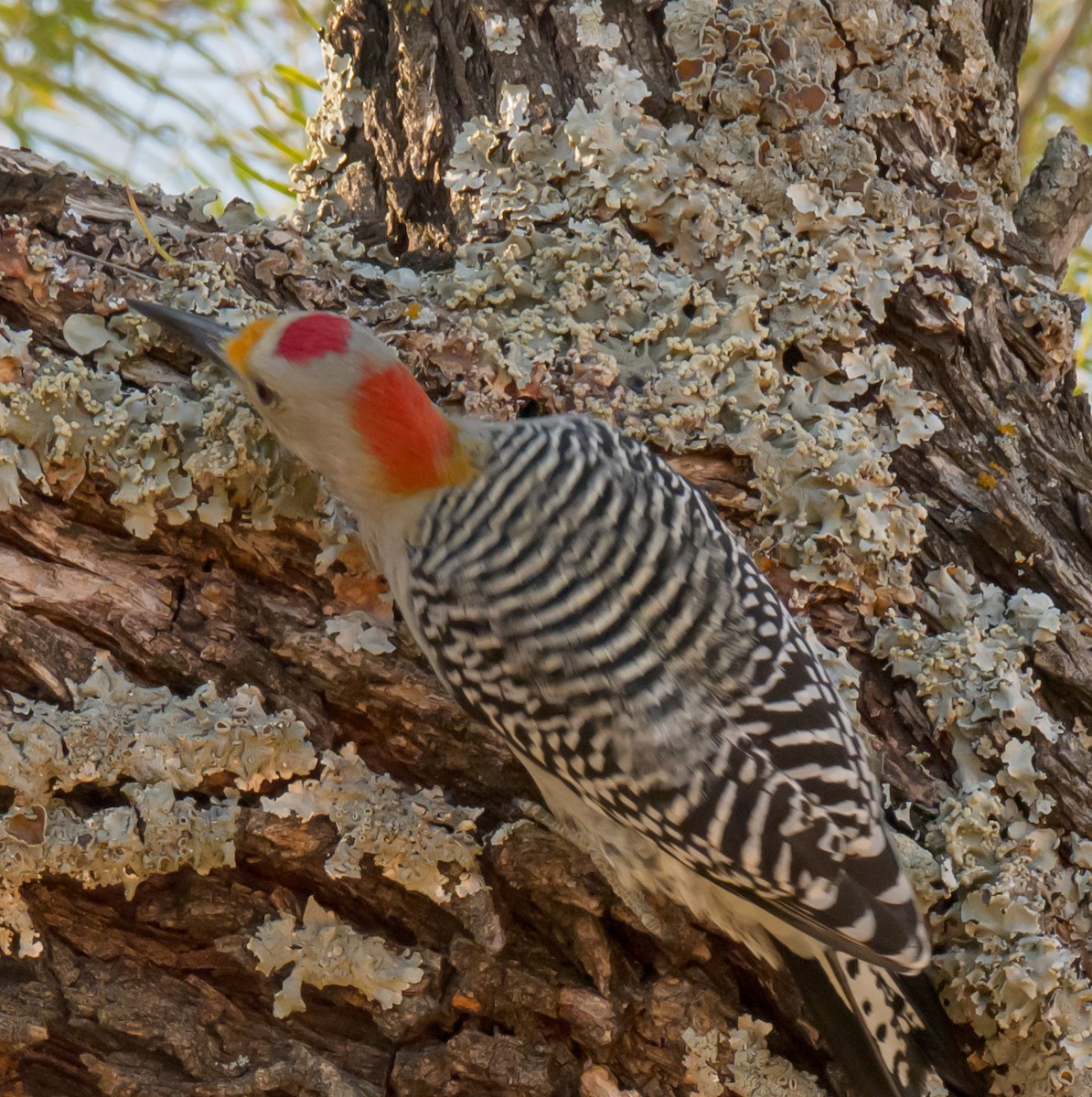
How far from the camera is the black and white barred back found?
2064mm

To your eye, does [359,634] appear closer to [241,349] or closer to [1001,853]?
[241,349]

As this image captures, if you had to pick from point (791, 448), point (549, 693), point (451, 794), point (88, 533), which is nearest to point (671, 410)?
point (791, 448)

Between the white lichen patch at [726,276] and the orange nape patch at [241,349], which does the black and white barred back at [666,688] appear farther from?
the orange nape patch at [241,349]

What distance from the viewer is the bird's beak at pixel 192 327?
2270mm

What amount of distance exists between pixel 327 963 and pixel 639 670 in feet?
2.41

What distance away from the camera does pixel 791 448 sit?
2441 mm

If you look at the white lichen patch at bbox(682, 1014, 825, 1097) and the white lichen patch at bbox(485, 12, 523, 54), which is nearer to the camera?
the white lichen patch at bbox(682, 1014, 825, 1097)

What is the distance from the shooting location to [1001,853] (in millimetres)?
2162

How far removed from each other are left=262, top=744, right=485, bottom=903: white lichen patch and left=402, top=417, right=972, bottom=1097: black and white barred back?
0.70ft

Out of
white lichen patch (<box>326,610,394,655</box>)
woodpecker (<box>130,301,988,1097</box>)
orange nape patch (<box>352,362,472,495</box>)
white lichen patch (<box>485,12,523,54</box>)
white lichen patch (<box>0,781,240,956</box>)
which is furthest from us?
white lichen patch (<box>485,12,523,54</box>)

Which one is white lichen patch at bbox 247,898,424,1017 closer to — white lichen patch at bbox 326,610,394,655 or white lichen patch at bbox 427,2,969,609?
white lichen patch at bbox 326,610,394,655

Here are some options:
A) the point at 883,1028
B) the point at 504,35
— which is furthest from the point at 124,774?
the point at 504,35

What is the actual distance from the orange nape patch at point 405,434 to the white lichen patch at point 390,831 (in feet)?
2.06

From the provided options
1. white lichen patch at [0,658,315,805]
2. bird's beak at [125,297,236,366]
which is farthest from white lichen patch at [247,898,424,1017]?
bird's beak at [125,297,236,366]
